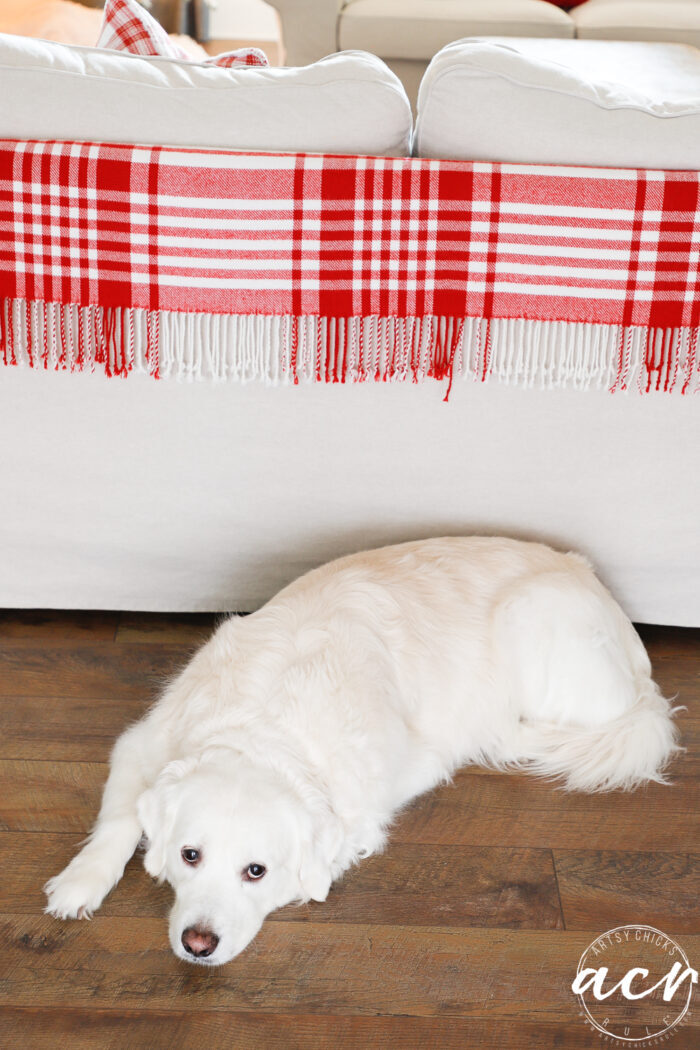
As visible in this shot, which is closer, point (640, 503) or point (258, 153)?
point (258, 153)

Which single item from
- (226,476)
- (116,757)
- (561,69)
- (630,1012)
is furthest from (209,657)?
(561,69)

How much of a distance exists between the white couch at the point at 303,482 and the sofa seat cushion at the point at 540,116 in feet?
0.38

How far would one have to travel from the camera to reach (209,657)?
157 cm

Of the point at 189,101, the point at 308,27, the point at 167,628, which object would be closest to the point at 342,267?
the point at 189,101

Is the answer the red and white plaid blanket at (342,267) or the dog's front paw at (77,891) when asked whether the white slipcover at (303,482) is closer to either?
the red and white plaid blanket at (342,267)

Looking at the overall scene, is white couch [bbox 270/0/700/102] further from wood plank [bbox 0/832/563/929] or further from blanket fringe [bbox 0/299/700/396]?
wood plank [bbox 0/832/563/929]

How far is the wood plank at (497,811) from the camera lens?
1.53 metres

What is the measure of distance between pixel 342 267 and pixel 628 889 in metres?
1.11

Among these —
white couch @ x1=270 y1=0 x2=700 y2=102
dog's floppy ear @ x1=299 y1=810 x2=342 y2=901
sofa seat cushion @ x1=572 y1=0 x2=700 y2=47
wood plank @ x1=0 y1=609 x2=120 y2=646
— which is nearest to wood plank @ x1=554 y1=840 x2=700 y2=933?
dog's floppy ear @ x1=299 y1=810 x2=342 y2=901

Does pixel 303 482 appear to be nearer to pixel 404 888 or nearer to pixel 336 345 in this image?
pixel 336 345

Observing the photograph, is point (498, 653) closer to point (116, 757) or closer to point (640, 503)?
point (640, 503)

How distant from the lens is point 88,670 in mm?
1932

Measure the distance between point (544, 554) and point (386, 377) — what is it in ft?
1.47
